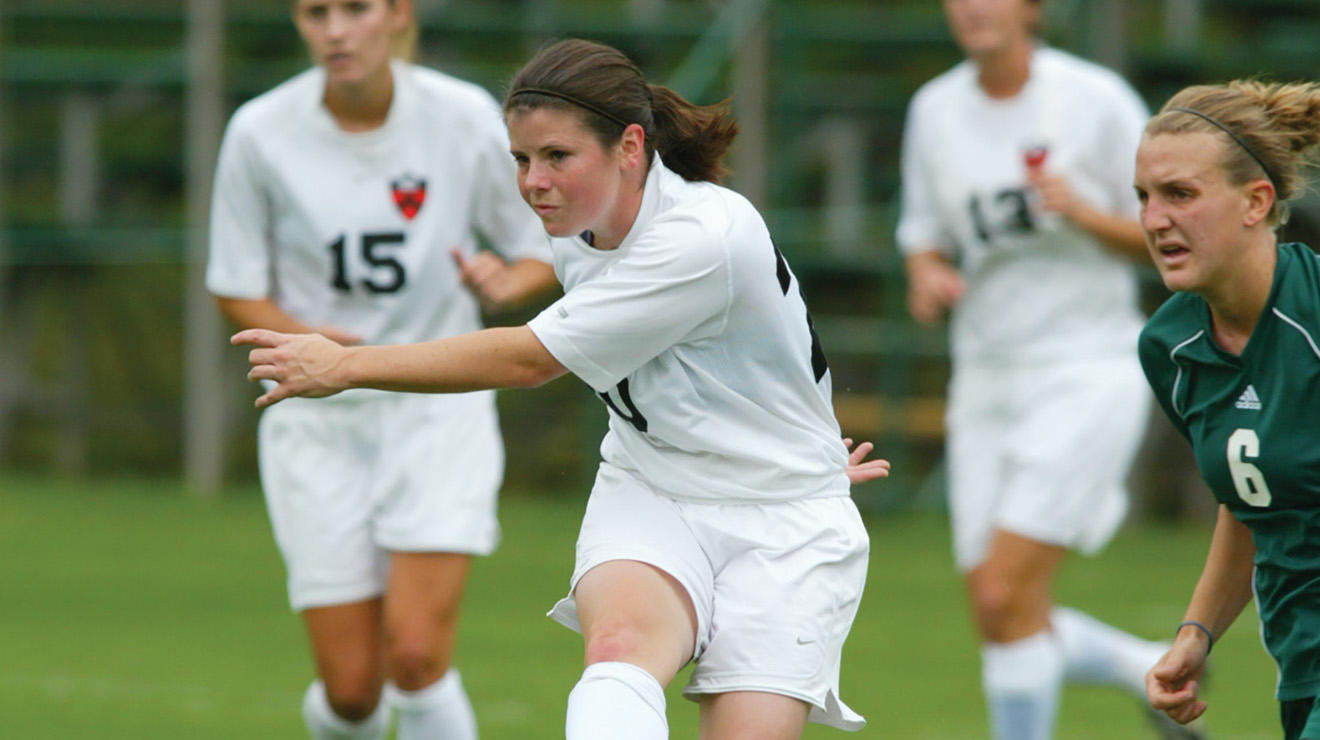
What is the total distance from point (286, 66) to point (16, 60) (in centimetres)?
208

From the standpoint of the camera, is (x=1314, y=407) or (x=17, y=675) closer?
(x=1314, y=407)

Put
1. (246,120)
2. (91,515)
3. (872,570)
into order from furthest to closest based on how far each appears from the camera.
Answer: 1. (91,515)
2. (872,570)
3. (246,120)

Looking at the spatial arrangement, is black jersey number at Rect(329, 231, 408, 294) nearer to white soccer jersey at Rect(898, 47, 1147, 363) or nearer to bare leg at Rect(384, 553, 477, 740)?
bare leg at Rect(384, 553, 477, 740)

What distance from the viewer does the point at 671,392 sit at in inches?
163

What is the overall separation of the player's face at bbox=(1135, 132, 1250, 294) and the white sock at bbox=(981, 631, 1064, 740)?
102 inches

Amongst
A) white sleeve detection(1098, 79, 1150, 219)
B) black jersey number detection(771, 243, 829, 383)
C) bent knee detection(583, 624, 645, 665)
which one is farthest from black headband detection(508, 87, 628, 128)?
white sleeve detection(1098, 79, 1150, 219)

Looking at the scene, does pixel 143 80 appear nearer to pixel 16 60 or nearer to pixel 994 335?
pixel 16 60

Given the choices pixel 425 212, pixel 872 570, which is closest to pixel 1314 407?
pixel 425 212

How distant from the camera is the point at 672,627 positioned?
4.01 m

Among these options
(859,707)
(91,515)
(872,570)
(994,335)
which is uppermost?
(994,335)

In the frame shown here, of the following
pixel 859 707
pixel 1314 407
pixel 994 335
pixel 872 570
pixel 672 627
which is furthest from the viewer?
pixel 872 570

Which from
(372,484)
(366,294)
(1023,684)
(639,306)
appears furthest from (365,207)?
(1023,684)

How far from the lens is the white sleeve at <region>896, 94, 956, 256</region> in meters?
6.82

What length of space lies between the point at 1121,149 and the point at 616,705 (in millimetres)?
3339
